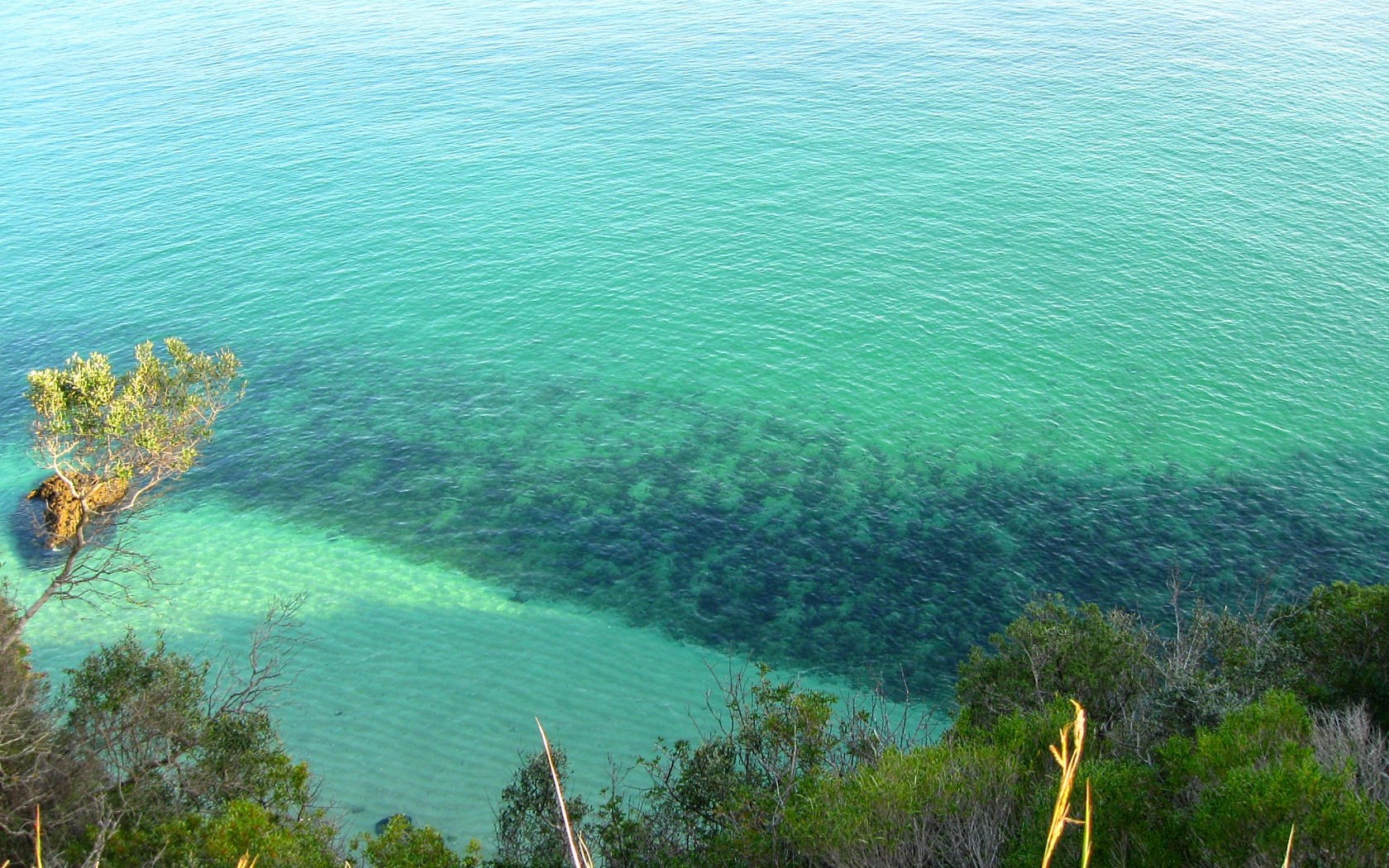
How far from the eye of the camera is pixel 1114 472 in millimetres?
48062

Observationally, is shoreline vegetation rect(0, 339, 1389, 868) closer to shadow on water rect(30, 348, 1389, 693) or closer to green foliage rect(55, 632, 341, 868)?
green foliage rect(55, 632, 341, 868)

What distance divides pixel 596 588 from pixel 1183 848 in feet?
92.1

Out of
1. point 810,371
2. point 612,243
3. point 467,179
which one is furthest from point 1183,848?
point 467,179

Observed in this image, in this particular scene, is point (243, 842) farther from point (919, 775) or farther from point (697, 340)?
point (697, 340)

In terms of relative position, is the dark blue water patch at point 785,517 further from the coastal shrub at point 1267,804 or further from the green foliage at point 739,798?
the coastal shrub at point 1267,804

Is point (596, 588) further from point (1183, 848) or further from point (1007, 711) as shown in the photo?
point (1183, 848)

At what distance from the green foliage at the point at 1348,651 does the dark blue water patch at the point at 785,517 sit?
1441 centimetres

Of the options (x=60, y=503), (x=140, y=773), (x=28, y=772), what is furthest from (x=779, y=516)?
(x=60, y=503)

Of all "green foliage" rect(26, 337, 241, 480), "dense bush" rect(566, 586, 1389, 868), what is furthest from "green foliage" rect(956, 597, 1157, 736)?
"green foliage" rect(26, 337, 241, 480)

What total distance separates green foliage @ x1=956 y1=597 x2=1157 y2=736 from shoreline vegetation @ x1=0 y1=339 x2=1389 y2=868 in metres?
0.07

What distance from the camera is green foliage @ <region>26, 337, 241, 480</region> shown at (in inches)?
1185

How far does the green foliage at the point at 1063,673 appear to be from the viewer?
1019 inches

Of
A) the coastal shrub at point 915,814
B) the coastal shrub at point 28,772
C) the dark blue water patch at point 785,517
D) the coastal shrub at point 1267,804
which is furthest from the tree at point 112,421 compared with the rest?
the coastal shrub at point 1267,804

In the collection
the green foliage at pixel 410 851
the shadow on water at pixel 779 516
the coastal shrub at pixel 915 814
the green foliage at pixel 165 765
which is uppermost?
the coastal shrub at pixel 915 814
